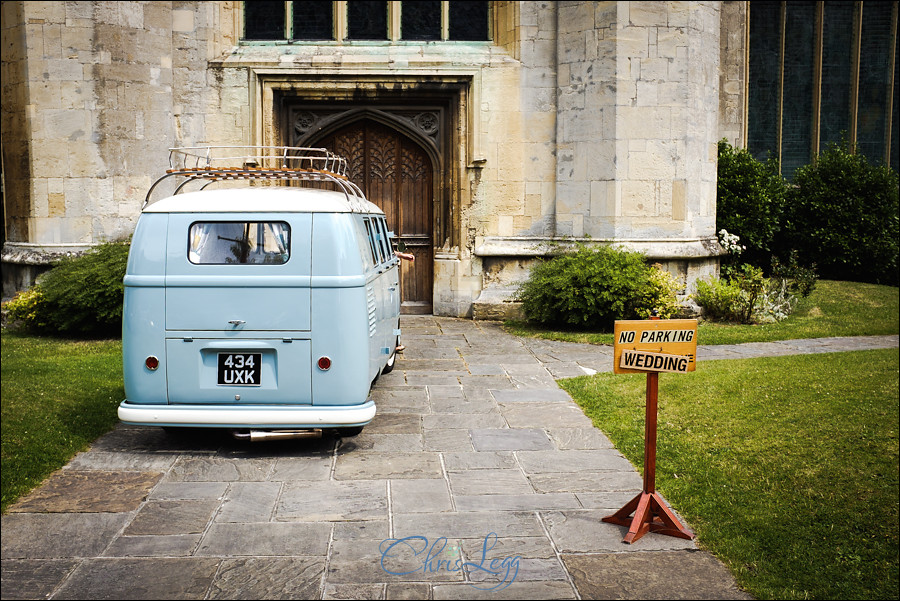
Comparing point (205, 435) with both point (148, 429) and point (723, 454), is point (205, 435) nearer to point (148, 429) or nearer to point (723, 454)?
point (148, 429)

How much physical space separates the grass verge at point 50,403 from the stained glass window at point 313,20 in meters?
6.19

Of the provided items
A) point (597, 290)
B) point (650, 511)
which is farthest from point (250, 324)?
point (597, 290)

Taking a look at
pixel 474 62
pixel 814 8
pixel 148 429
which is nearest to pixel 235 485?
pixel 148 429

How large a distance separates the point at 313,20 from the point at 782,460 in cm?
1092

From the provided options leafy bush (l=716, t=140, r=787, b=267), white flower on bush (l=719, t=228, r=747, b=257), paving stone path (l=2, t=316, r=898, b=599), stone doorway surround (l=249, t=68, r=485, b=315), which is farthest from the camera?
leafy bush (l=716, t=140, r=787, b=267)

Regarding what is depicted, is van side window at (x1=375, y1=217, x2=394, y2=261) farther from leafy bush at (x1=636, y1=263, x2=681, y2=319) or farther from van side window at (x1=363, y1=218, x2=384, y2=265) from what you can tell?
leafy bush at (x1=636, y1=263, x2=681, y2=319)

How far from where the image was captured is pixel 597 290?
11344mm

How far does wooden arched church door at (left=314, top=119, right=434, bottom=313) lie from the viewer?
1406 centimetres

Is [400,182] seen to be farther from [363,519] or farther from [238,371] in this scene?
[363,519]

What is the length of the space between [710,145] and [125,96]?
9.17 meters

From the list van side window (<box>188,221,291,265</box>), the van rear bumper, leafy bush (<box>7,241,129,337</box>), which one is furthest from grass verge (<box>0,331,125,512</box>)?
van side window (<box>188,221,291,265</box>)

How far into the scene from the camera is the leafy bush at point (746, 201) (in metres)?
15.1

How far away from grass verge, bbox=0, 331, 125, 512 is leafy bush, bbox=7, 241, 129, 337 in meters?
0.43

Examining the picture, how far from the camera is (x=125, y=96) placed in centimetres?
1259
